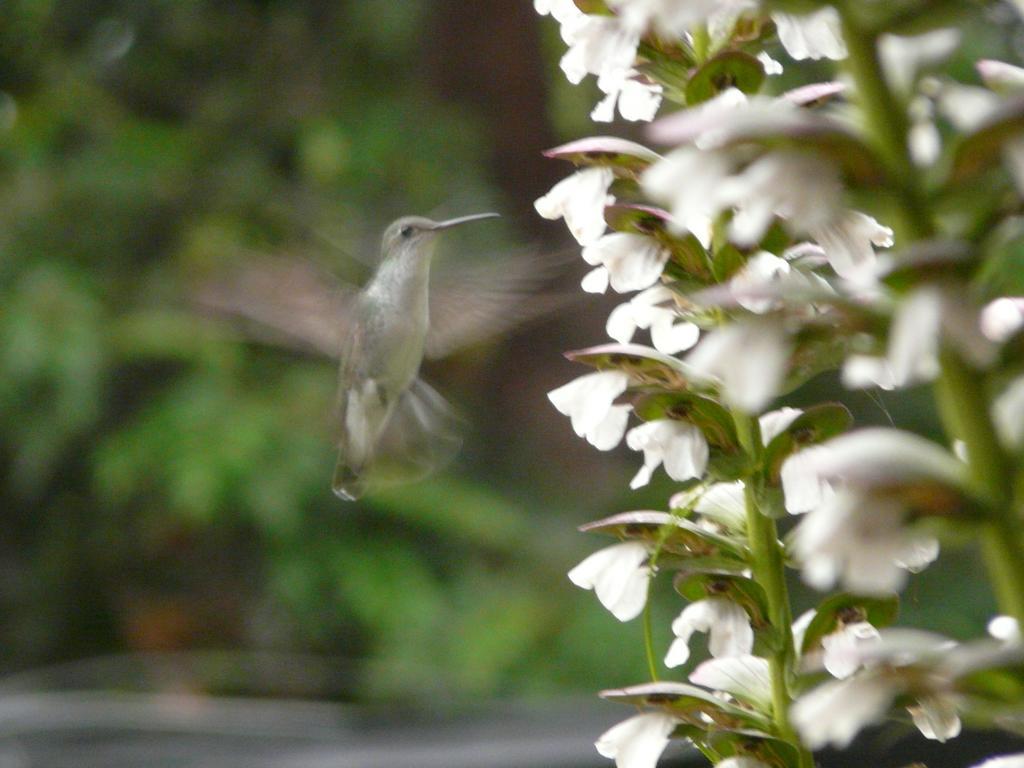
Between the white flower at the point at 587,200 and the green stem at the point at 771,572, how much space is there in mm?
90

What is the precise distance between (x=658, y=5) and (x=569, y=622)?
2237mm

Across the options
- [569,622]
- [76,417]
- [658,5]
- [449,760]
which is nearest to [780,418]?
[658,5]

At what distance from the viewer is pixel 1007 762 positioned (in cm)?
35

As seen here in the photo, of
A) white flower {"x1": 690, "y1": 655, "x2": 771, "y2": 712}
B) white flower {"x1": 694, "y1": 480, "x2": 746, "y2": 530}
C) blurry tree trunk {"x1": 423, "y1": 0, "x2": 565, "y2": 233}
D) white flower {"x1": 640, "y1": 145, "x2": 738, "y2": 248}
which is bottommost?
white flower {"x1": 690, "y1": 655, "x2": 771, "y2": 712}

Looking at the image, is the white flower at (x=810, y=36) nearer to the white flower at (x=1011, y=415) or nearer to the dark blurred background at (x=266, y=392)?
Result: the white flower at (x=1011, y=415)

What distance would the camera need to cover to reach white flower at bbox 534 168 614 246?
1.53ft

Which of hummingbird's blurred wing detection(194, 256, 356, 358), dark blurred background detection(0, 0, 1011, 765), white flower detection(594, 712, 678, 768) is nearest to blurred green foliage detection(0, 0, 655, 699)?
dark blurred background detection(0, 0, 1011, 765)

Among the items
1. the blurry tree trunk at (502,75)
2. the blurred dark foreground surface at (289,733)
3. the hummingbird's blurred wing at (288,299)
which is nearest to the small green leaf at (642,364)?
the hummingbird's blurred wing at (288,299)

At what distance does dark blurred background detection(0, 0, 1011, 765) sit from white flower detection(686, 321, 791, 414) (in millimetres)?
1836

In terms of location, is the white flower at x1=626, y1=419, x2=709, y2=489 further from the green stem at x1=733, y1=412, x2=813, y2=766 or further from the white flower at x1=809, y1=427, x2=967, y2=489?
the white flower at x1=809, y1=427, x2=967, y2=489

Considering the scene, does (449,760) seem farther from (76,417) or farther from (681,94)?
(76,417)

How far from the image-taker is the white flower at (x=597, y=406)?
18.3 inches

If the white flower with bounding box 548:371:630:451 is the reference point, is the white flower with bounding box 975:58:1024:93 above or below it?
above

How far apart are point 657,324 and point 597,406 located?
6cm
